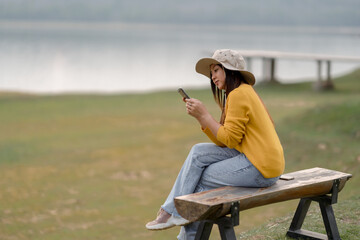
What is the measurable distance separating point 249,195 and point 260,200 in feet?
0.38

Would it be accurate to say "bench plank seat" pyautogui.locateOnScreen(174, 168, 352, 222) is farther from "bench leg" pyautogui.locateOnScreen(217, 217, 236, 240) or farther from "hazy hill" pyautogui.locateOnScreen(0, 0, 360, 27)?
"hazy hill" pyautogui.locateOnScreen(0, 0, 360, 27)

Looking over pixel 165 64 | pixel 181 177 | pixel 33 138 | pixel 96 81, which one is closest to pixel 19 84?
pixel 96 81

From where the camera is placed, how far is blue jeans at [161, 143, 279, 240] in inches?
176

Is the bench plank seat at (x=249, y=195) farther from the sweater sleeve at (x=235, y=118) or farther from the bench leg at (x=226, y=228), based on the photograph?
the sweater sleeve at (x=235, y=118)

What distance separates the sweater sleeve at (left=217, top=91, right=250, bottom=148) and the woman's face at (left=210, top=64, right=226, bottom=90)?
0.23m

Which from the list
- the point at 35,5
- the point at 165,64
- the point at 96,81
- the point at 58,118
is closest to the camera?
the point at 58,118

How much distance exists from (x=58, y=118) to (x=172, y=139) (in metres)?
3.75

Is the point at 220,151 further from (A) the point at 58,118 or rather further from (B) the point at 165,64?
(B) the point at 165,64

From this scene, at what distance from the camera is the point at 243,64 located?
458 centimetres

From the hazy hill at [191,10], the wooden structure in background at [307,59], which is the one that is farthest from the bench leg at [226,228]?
the hazy hill at [191,10]

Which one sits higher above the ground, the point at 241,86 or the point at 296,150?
the point at 241,86

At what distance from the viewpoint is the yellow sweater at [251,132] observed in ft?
14.5

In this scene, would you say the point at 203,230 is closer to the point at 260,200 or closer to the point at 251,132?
the point at 260,200

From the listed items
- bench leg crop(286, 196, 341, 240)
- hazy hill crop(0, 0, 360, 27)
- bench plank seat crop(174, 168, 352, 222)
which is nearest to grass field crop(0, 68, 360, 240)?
bench leg crop(286, 196, 341, 240)
